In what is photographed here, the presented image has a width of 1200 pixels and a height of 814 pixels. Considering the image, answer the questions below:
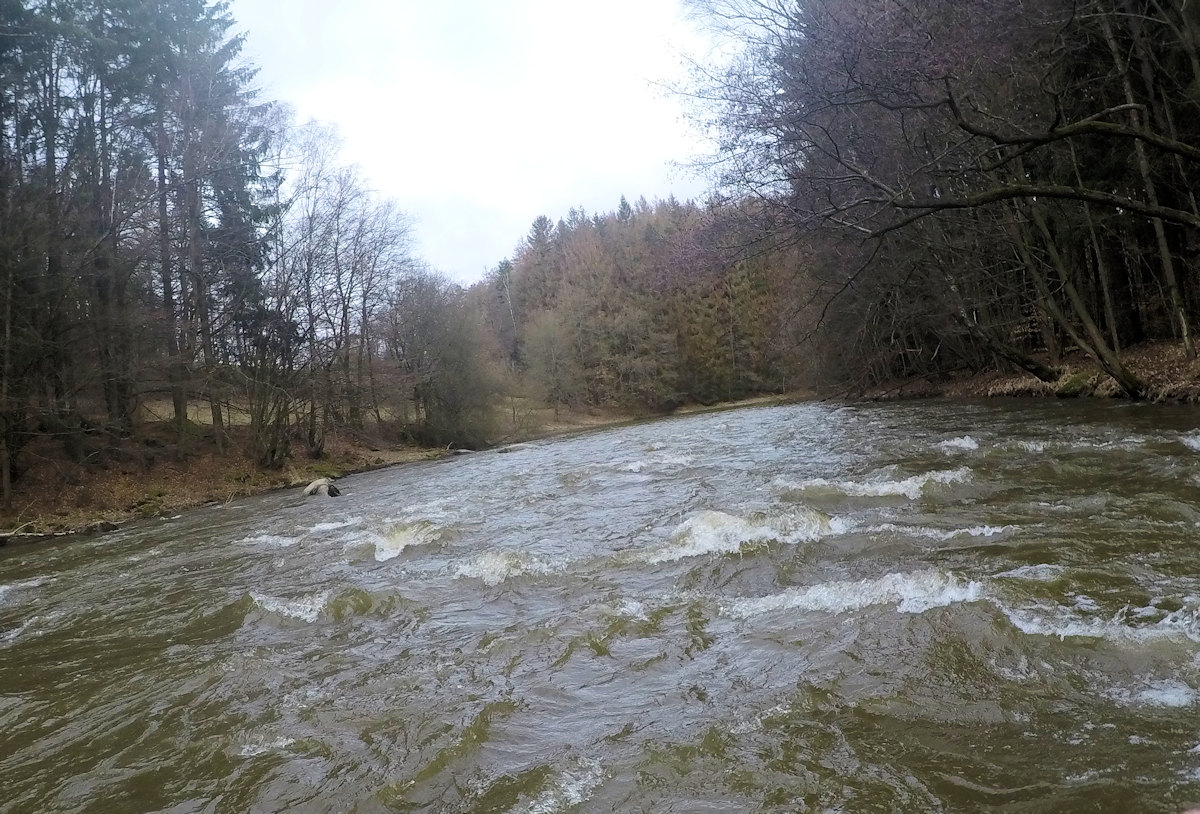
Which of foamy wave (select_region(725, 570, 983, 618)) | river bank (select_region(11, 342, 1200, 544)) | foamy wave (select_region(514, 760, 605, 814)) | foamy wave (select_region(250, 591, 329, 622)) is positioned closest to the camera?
foamy wave (select_region(514, 760, 605, 814))

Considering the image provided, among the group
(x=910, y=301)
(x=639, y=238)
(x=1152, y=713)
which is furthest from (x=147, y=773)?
(x=639, y=238)

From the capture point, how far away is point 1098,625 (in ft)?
12.5

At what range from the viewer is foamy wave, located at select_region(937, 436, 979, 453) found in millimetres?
10648

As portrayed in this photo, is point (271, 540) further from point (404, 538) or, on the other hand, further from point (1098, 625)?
point (1098, 625)

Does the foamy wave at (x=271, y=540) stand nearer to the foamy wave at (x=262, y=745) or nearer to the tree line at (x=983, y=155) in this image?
the foamy wave at (x=262, y=745)

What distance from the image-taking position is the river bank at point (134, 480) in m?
15.8

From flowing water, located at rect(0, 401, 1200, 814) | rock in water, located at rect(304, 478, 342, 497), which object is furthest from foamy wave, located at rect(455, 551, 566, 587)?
rock in water, located at rect(304, 478, 342, 497)

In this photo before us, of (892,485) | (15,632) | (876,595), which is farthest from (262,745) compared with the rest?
(892,485)

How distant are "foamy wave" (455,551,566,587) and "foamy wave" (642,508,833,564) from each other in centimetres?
98

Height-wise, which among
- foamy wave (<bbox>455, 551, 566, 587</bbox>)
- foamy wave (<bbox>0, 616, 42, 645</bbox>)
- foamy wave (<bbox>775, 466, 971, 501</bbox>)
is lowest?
foamy wave (<bbox>0, 616, 42, 645</bbox>)

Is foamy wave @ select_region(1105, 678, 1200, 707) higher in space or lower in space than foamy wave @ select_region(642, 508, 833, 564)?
lower

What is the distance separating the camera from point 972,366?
1000 inches

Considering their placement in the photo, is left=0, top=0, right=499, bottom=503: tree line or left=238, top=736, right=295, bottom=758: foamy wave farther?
left=0, top=0, right=499, bottom=503: tree line

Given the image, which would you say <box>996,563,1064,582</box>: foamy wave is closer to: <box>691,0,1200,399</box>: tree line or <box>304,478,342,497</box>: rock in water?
<box>691,0,1200,399</box>: tree line
